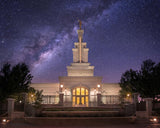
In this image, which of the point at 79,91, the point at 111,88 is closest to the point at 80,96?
the point at 79,91

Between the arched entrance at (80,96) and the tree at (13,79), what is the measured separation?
982 cm

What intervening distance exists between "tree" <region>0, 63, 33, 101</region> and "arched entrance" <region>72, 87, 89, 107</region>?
9818mm

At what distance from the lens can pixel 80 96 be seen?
33750 millimetres

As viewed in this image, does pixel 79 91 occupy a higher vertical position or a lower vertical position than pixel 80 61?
lower

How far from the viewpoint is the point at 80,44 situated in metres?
44.0

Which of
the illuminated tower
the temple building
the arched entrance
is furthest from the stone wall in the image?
the illuminated tower

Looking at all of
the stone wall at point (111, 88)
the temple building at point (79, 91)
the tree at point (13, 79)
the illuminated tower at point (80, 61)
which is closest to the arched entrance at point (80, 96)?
the temple building at point (79, 91)

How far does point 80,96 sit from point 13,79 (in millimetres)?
13701

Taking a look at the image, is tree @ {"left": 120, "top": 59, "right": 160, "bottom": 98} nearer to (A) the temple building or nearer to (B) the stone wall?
(A) the temple building

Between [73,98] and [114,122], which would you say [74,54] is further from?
[114,122]

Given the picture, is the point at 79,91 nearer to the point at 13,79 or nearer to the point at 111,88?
the point at 111,88

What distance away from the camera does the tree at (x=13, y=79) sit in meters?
22.2

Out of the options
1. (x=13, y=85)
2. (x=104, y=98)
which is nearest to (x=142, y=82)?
(x=104, y=98)

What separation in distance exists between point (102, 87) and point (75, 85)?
5.43m
